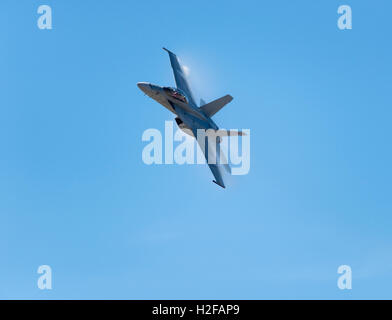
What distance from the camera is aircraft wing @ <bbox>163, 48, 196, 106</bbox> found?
65188 mm

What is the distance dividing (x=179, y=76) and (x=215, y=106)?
24.5ft

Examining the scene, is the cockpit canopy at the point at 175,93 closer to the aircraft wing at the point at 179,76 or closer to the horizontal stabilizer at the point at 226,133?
the aircraft wing at the point at 179,76

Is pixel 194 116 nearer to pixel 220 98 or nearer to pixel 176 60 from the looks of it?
pixel 220 98

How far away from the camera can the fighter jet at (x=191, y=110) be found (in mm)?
57938

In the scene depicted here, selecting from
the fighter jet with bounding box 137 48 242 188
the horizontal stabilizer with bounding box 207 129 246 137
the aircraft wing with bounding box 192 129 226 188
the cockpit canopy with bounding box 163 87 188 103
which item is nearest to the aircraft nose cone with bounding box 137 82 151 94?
the fighter jet with bounding box 137 48 242 188

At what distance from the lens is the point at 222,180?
184 feet

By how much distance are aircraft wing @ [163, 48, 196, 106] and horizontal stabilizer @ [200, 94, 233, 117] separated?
8.37ft

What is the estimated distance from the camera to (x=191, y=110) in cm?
6050

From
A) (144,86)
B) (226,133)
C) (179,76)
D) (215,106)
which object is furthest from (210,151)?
(179,76)

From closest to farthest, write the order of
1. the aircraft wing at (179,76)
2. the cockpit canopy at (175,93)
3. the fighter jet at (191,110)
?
the fighter jet at (191,110)
the cockpit canopy at (175,93)
the aircraft wing at (179,76)

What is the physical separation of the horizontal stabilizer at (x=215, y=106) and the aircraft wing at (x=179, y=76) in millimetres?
2552

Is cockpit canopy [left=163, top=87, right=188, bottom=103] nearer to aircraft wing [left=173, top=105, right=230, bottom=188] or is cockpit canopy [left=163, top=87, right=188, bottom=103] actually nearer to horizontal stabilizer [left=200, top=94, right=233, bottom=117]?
aircraft wing [left=173, top=105, right=230, bottom=188]

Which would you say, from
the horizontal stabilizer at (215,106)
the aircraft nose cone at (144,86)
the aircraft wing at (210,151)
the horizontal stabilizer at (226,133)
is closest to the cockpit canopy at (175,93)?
the aircraft wing at (210,151)
